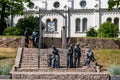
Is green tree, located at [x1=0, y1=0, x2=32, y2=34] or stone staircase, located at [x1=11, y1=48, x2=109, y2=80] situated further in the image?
green tree, located at [x1=0, y1=0, x2=32, y2=34]

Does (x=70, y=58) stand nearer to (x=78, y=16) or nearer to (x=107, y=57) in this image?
(x=107, y=57)

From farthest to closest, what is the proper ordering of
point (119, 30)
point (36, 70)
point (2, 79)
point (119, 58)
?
point (119, 30)
point (119, 58)
point (36, 70)
point (2, 79)

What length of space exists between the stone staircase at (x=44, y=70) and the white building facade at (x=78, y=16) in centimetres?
4194

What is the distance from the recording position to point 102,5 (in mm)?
83062

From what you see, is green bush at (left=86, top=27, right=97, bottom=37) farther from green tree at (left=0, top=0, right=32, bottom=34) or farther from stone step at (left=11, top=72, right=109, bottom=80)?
stone step at (left=11, top=72, right=109, bottom=80)

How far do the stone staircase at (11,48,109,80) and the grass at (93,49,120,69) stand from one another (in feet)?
5.59

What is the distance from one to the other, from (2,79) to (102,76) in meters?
6.49

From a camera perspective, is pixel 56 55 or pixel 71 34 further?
pixel 71 34

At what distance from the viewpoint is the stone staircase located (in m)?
29.9

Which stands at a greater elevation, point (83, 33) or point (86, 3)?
point (86, 3)

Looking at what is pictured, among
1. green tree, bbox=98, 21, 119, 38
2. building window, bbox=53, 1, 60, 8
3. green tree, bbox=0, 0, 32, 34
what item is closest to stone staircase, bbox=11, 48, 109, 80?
green tree, bbox=0, 0, 32, 34

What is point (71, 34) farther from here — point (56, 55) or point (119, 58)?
point (56, 55)

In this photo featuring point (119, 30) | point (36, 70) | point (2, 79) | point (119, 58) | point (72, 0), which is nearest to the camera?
point (2, 79)

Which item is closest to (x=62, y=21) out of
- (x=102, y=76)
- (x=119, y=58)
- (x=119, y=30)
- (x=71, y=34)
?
(x=71, y=34)
